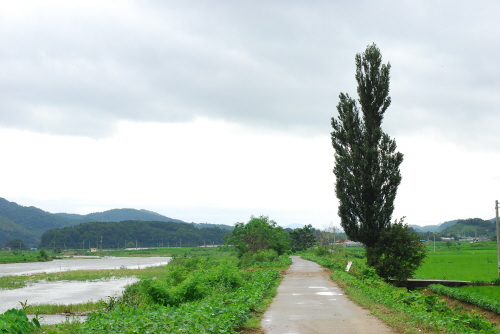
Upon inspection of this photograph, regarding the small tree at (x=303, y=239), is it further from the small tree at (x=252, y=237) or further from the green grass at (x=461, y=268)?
the small tree at (x=252, y=237)

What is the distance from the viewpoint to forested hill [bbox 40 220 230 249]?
16538 cm

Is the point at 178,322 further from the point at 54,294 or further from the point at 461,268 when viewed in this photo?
the point at 461,268

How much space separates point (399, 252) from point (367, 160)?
5.14 metres

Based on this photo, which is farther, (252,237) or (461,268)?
(252,237)

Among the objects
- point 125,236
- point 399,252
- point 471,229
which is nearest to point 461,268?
point 399,252

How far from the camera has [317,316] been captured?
464 inches

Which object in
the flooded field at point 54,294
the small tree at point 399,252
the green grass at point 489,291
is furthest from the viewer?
the flooded field at point 54,294

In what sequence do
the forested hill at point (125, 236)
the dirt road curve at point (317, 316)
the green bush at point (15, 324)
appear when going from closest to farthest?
the dirt road curve at point (317, 316)
the green bush at point (15, 324)
the forested hill at point (125, 236)

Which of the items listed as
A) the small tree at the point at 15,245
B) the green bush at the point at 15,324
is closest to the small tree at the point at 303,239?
the green bush at the point at 15,324

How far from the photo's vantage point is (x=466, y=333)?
8625 millimetres

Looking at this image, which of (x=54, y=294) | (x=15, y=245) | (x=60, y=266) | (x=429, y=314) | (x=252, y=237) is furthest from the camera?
(x=15, y=245)

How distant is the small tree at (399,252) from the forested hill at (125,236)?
6055 inches

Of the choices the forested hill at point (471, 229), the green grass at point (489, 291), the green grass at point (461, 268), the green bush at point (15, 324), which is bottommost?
the green grass at point (461, 268)

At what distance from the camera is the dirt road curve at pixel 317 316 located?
9.97 m
